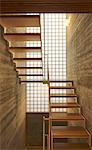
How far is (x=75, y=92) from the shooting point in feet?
22.7

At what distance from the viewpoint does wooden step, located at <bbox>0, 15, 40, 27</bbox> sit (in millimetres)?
4109

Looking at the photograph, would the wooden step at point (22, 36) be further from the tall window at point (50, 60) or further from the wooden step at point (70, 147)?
the tall window at point (50, 60)

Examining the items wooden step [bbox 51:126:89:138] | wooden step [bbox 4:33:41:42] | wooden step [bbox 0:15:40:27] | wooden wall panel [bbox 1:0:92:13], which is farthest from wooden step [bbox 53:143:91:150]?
wooden wall panel [bbox 1:0:92:13]

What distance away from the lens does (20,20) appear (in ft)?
14.1

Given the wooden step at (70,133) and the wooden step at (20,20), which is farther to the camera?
the wooden step at (70,133)

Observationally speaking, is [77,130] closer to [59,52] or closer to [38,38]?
[38,38]

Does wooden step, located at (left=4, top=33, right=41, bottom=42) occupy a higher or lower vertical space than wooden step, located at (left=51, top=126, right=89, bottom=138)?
higher

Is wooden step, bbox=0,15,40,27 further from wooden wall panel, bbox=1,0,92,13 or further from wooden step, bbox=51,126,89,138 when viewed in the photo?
wooden step, bbox=51,126,89,138

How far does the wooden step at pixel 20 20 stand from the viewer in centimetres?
411

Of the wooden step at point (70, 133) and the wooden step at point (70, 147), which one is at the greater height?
the wooden step at point (70, 133)

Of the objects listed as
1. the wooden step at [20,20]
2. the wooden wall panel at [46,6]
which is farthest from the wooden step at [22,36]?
the wooden wall panel at [46,6]

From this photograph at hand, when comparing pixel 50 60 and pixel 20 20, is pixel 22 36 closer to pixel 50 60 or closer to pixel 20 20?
pixel 20 20

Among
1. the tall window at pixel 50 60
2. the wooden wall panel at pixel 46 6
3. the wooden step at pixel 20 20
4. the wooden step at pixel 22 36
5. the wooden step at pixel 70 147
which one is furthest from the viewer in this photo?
the tall window at pixel 50 60

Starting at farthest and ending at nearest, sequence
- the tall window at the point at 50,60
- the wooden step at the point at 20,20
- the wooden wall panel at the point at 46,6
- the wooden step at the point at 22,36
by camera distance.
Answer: the tall window at the point at 50,60
the wooden step at the point at 22,36
the wooden step at the point at 20,20
the wooden wall panel at the point at 46,6
